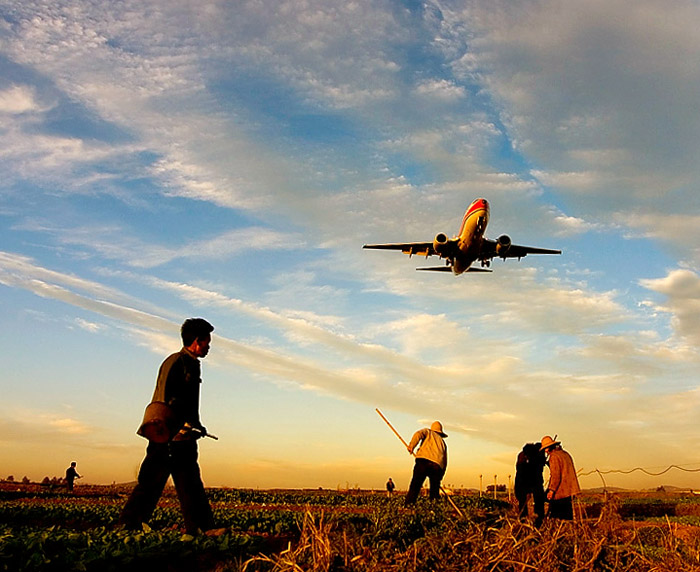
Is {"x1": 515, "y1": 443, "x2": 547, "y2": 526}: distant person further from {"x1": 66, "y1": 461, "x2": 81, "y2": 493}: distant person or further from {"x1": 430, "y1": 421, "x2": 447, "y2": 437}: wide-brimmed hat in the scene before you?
{"x1": 66, "y1": 461, "x2": 81, "y2": 493}: distant person

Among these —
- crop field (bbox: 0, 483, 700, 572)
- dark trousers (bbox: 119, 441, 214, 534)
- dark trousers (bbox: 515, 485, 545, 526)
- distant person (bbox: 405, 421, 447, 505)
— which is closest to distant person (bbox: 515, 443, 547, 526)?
dark trousers (bbox: 515, 485, 545, 526)

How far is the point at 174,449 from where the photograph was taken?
802 centimetres

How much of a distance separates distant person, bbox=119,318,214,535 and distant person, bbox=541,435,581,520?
7439mm

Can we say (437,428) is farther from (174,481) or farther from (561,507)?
(174,481)

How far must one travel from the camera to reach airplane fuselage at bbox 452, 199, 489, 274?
39344 mm

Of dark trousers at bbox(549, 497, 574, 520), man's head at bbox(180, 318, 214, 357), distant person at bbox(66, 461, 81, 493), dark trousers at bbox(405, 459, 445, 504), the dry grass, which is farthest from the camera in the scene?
distant person at bbox(66, 461, 81, 493)

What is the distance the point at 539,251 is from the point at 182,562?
4322 centimetres

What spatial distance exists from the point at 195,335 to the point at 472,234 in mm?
32684

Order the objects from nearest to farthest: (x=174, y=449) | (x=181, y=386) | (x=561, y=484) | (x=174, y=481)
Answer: (x=174, y=481)
(x=174, y=449)
(x=181, y=386)
(x=561, y=484)

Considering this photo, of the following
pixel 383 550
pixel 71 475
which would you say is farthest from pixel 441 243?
pixel 383 550

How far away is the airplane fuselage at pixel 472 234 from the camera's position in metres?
A: 39.3

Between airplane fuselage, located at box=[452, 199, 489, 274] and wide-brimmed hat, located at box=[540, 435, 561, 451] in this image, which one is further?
airplane fuselage, located at box=[452, 199, 489, 274]

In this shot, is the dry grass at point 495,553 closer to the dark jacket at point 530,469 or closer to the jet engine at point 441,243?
the dark jacket at point 530,469

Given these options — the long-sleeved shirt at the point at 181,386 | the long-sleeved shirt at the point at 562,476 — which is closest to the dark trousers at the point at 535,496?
the long-sleeved shirt at the point at 562,476
